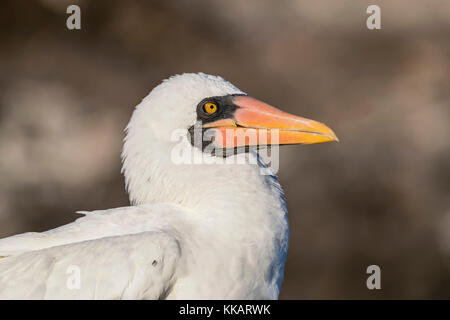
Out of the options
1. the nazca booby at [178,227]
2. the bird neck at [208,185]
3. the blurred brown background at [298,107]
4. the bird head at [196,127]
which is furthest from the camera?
the blurred brown background at [298,107]

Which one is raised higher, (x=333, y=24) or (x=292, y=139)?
(x=333, y=24)

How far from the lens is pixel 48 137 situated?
9648 mm

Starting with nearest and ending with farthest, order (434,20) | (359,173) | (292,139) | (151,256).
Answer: (151,256) < (292,139) < (359,173) < (434,20)

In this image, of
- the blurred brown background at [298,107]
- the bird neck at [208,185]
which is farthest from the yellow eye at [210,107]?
the blurred brown background at [298,107]

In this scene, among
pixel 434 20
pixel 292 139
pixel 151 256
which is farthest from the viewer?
pixel 434 20

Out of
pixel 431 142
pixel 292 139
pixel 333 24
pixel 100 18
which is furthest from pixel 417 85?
pixel 292 139

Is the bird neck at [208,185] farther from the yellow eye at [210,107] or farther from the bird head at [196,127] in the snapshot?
the yellow eye at [210,107]

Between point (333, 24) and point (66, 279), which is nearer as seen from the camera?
point (66, 279)

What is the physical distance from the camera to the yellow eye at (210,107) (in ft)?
12.9

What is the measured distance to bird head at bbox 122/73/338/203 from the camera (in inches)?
150

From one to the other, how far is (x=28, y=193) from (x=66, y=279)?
6.72 metres

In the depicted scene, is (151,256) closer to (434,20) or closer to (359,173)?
(359,173)

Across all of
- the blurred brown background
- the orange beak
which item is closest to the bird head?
the orange beak
